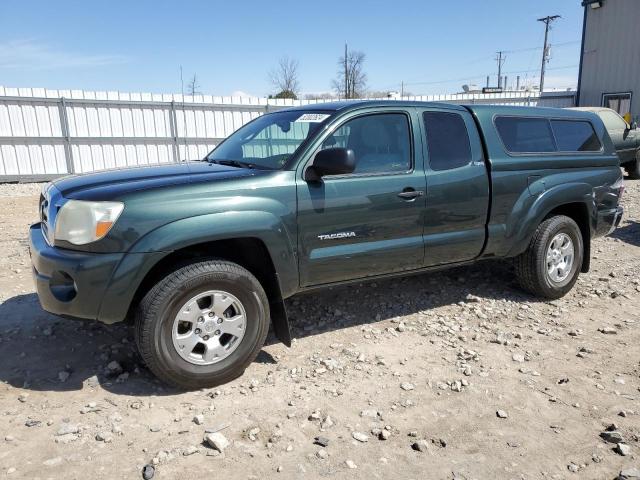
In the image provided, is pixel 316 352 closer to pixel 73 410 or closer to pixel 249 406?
pixel 249 406

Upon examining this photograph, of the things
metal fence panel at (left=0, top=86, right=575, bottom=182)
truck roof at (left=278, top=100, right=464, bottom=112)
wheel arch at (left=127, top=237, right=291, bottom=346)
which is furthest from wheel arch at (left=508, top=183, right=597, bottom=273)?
metal fence panel at (left=0, top=86, right=575, bottom=182)

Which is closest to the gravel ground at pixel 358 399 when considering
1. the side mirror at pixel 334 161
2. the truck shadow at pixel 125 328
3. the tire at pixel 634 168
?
the truck shadow at pixel 125 328

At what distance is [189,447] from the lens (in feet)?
8.72

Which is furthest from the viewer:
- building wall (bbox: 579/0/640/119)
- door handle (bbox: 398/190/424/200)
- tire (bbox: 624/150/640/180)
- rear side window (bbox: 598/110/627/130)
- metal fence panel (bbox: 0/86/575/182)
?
building wall (bbox: 579/0/640/119)

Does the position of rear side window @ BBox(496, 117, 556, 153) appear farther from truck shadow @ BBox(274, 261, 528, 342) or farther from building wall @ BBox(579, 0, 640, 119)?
building wall @ BBox(579, 0, 640, 119)

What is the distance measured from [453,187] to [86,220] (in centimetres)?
271

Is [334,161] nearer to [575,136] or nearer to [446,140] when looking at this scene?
[446,140]

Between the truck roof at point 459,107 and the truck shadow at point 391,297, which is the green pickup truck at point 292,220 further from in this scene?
the truck shadow at point 391,297

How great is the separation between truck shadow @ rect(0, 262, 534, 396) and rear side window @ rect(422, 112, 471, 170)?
1.41 metres

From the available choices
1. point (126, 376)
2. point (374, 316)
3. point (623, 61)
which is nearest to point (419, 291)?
point (374, 316)

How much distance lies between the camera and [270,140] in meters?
→ 4.12

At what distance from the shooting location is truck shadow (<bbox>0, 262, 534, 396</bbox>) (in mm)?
3340

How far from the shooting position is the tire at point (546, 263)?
15.3ft

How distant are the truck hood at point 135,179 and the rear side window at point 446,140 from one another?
4.82ft
